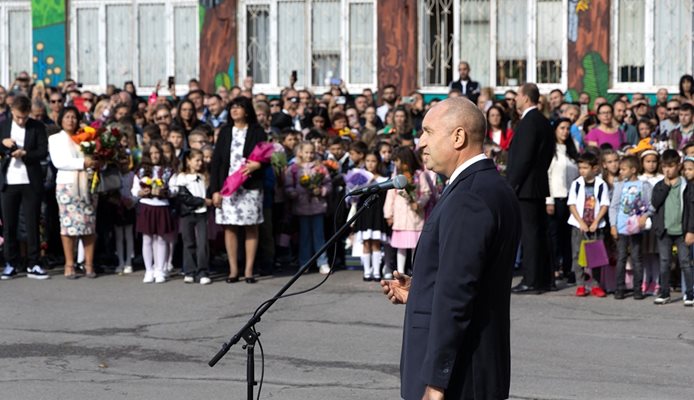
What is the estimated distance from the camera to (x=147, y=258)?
48.2 feet

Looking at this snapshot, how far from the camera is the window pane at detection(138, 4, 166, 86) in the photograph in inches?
1048

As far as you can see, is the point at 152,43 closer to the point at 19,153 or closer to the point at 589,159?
the point at 19,153

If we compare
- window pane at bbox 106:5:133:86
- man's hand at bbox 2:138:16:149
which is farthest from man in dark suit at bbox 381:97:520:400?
window pane at bbox 106:5:133:86

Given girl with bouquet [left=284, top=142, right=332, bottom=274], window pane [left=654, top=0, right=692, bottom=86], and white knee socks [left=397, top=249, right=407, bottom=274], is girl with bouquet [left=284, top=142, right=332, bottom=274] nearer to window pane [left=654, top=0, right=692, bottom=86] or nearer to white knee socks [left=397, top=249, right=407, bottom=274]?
white knee socks [left=397, top=249, right=407, bottom=274]

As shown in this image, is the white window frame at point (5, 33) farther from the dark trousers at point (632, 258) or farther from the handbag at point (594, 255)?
the dark trousers at point (632, 258)

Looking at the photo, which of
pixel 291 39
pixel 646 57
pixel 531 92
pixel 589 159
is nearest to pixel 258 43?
pixel 291 39

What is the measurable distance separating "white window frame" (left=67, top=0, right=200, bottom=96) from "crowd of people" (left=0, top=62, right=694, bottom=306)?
9.87 meters

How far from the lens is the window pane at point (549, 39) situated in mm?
23859

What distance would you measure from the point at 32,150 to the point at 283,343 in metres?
5.32

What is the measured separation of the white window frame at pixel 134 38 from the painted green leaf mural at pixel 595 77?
8.05m

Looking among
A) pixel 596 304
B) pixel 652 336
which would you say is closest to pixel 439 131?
pixel 652 336

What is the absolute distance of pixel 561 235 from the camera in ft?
49.0

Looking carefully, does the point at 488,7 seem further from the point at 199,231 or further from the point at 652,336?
the point at 652,336

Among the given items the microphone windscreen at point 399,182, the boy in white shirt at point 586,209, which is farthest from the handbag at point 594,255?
the microphone windscreen at point 399,182
